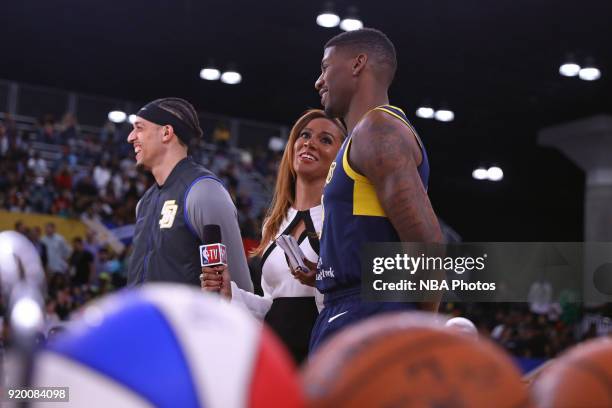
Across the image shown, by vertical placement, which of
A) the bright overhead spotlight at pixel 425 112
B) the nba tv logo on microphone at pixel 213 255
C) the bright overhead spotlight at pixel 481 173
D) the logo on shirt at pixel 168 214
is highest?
the bright overhead spotlight at pixel 481 173

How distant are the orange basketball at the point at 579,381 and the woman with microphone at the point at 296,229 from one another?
2.21 metres

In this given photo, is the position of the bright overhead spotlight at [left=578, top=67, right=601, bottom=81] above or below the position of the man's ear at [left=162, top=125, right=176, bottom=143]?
above

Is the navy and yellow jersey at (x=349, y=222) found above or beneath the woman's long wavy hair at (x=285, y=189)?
beneath

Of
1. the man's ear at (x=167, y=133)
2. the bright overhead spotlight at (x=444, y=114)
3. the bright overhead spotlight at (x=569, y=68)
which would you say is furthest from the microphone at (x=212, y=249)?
the bright overhead spotlight at (x=444, y=114)

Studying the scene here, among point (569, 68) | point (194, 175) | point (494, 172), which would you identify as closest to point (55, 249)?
point (569, 68)

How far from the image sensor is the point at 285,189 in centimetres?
478

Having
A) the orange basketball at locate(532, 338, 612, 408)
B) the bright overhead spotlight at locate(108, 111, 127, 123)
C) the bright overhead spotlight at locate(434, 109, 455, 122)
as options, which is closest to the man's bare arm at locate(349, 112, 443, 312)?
the orange basketball at locate(532, 338, 612, 408)

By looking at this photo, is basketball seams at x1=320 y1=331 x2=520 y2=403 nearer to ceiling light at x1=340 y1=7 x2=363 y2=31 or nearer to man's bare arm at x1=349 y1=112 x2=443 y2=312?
man's bare arm at x1=349 y1=112 x2=443 y2=312

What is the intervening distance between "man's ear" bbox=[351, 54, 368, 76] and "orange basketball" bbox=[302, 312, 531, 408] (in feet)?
6.95

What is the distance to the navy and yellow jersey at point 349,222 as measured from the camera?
320 cm

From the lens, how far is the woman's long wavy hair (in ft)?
15.3

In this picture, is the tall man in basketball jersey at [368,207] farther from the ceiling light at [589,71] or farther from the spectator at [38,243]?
the ceiling light at [589,71]

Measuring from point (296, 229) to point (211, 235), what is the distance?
83cm

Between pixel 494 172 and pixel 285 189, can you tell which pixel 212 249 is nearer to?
pixel 285 189
